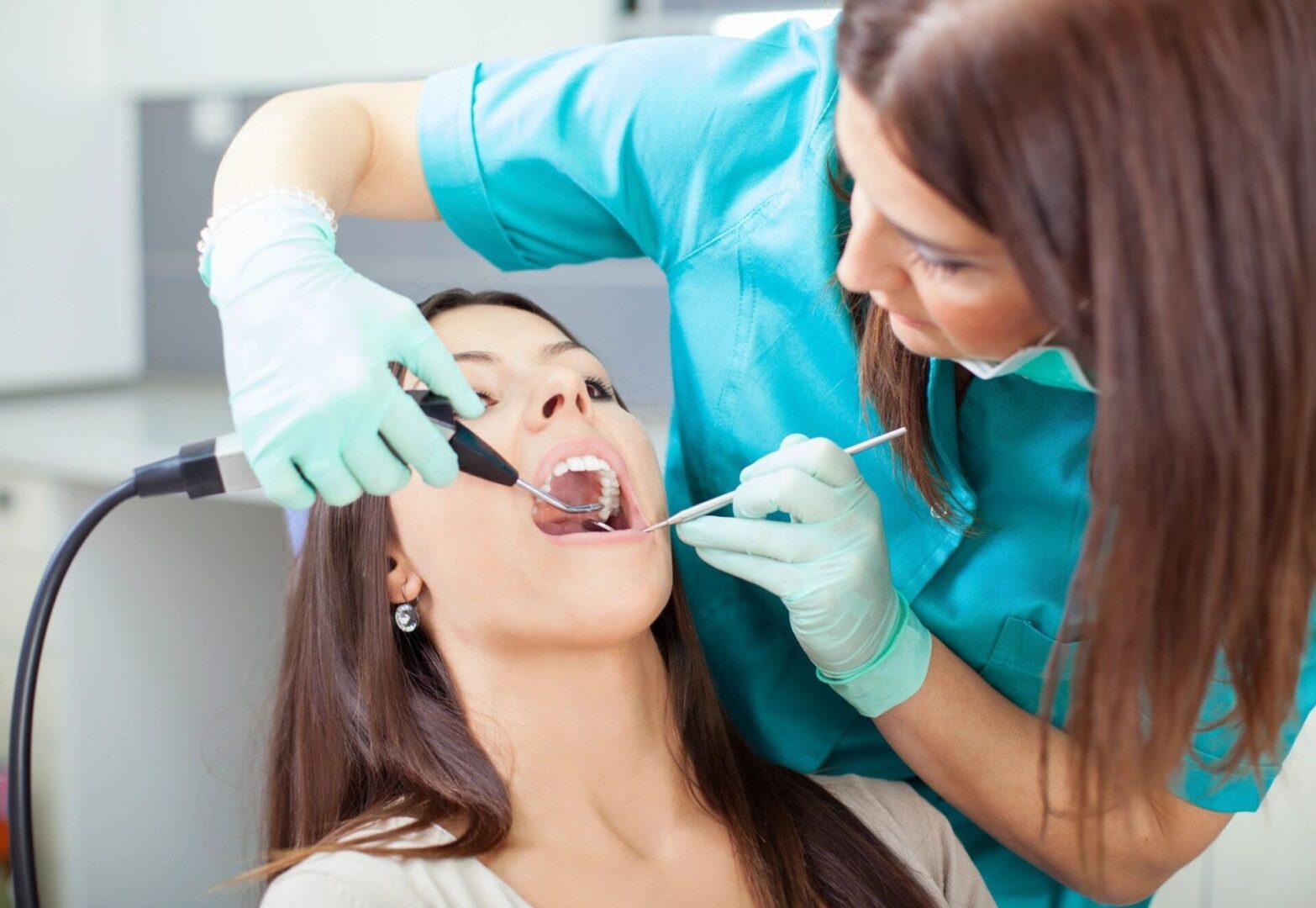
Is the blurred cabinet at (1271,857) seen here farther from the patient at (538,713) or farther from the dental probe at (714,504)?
the dental probe at (714,504)

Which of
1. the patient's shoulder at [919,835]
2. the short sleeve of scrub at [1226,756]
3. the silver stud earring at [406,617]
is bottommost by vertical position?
the patient's shoulder at [919,835]

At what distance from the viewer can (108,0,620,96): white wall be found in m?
2.30

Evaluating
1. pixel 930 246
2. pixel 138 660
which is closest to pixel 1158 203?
pixel 930 246

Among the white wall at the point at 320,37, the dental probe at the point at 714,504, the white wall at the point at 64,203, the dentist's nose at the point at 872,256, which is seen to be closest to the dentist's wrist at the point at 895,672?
the dental probe at the point at 714,504

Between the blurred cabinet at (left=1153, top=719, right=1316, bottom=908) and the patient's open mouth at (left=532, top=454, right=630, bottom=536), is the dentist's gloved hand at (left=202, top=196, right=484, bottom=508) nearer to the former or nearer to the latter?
the patient's open mouth at (left=532, top=454, right=630, bottom=536)

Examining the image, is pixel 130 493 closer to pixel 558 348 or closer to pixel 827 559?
pixel 558 348

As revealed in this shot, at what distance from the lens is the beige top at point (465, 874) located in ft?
A: 3.22

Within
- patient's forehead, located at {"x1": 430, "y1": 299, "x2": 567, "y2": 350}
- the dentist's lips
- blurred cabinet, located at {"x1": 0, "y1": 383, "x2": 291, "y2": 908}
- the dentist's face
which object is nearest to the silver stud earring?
the dentist's lips

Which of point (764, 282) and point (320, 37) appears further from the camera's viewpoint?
point (320, 37)

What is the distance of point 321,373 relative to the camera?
945 mm

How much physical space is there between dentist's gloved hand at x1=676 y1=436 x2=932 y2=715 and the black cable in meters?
0.53

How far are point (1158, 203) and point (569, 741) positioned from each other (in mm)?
735

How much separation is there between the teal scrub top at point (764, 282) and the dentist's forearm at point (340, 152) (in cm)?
4

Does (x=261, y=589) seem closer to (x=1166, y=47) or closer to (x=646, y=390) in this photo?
(x=646, y=390)
